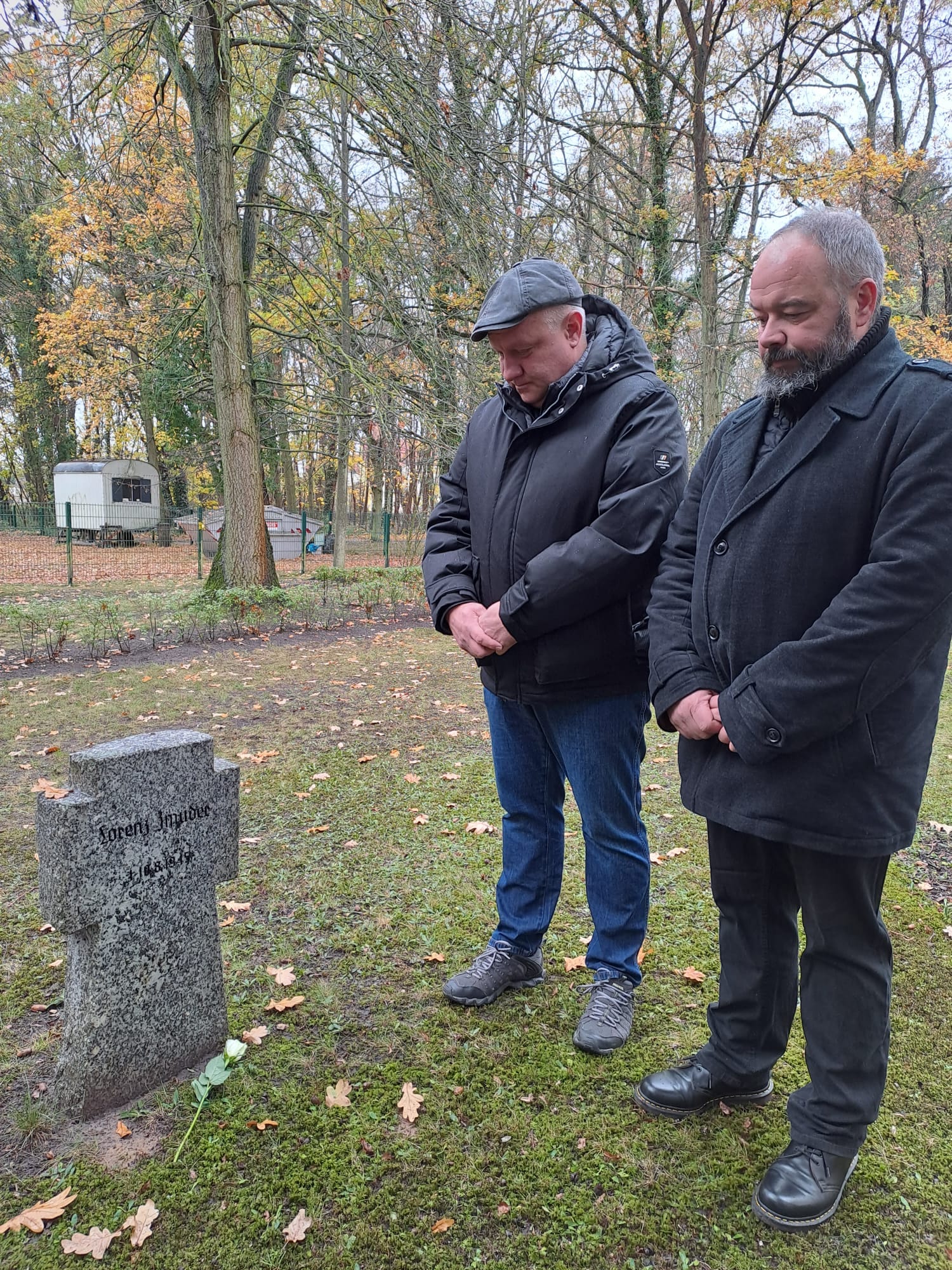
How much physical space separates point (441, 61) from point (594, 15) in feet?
21.9

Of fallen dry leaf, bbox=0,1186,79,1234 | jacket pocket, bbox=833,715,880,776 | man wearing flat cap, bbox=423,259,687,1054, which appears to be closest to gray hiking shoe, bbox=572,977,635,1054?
man wearing flat cap, bbox=423,259,687,1054

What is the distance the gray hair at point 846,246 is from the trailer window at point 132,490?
2619 centimetres

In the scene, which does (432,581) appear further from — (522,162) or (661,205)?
(661,205)

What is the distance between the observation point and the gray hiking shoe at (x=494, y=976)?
106 inches

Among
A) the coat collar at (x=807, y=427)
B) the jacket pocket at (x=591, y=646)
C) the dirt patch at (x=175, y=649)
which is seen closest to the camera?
the coat collar at (x=807, y=427)

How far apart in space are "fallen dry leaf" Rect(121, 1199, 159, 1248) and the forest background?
4.36 metres

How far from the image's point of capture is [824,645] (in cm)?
162

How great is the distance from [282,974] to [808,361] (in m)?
2.59

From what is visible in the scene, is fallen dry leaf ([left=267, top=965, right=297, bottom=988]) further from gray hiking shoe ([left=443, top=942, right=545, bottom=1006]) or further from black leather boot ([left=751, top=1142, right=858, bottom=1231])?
black leather boot ([left=751, top=1142, right=858, bottom=1231])

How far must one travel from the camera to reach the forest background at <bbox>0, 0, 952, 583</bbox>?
7723 millimetres

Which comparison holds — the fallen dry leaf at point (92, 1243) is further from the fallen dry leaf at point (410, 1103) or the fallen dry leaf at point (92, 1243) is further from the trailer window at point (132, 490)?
the trailer window at point (132, 490)

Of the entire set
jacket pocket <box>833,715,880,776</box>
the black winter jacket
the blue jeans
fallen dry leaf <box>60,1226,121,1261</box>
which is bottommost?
fallen dry leaf <box>60,1226,121,1261</box>

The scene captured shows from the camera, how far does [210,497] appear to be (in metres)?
30.3

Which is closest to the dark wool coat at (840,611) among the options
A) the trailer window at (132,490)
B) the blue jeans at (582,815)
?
the blue jeans at (582,815)
